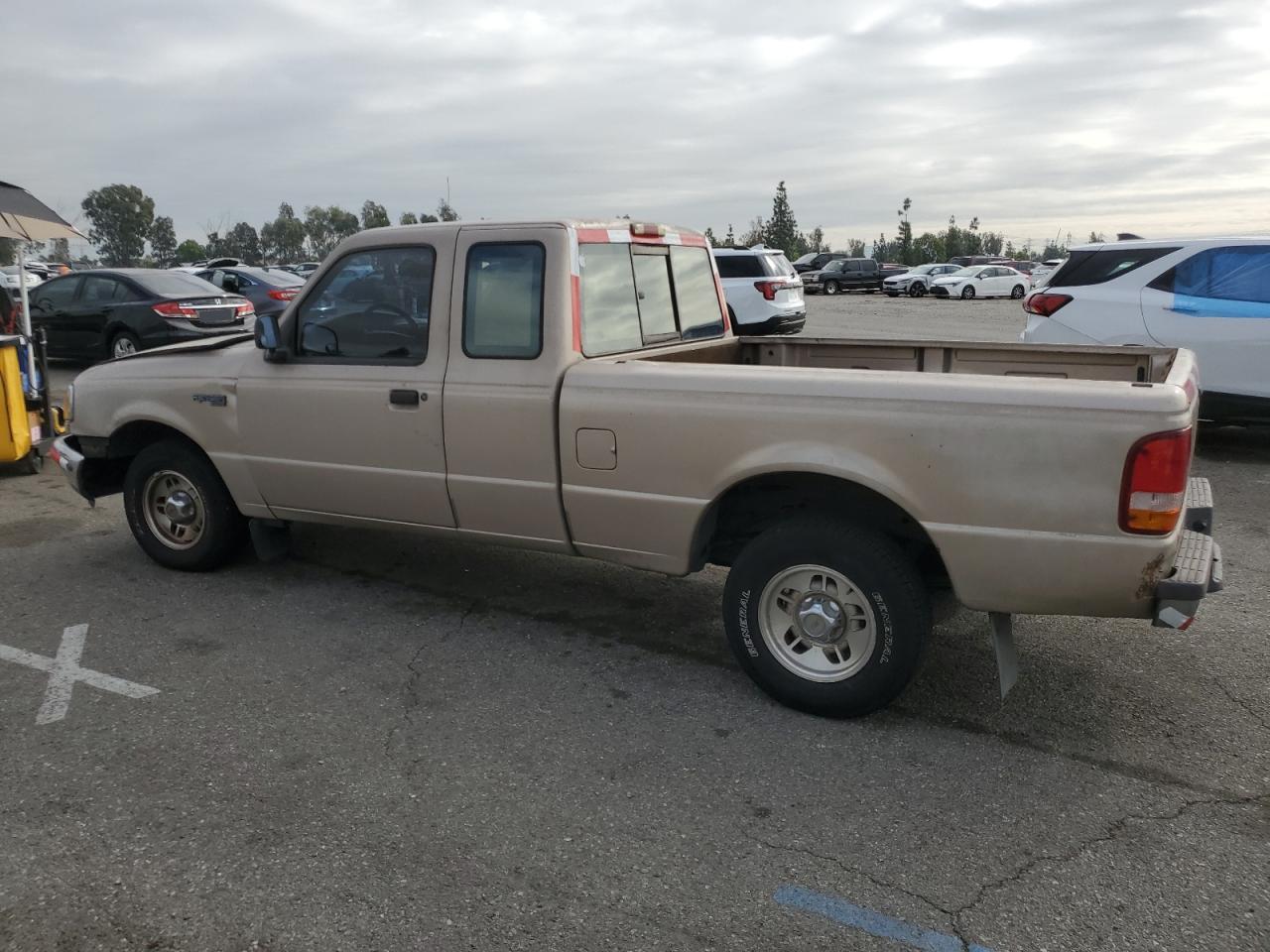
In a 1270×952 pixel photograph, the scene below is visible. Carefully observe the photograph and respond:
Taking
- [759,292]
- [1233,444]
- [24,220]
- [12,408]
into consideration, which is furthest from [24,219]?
[1233,444]

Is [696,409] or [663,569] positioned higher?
[696,409]

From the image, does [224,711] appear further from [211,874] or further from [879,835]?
[879,835]

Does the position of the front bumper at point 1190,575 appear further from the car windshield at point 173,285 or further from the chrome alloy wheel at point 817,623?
the car windshield at point 173,285

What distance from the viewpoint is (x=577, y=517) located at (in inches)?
162

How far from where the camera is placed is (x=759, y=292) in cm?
1602

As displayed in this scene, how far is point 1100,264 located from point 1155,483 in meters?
6.13

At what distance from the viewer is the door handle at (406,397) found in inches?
173

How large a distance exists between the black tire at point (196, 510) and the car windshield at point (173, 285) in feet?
30.6

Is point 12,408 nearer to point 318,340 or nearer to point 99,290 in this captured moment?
point 318,340

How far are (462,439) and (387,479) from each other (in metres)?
0.52

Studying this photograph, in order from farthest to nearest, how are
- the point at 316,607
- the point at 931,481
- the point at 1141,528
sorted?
the point at 316,607 < the point at 931,481 < the point at 1141,528

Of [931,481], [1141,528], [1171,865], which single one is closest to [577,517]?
[931,481]

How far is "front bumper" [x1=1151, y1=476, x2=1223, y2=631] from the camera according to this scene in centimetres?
315

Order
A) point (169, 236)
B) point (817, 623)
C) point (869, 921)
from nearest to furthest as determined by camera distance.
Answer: point (869, 921) → point (817, 623) → point (169, 236)
